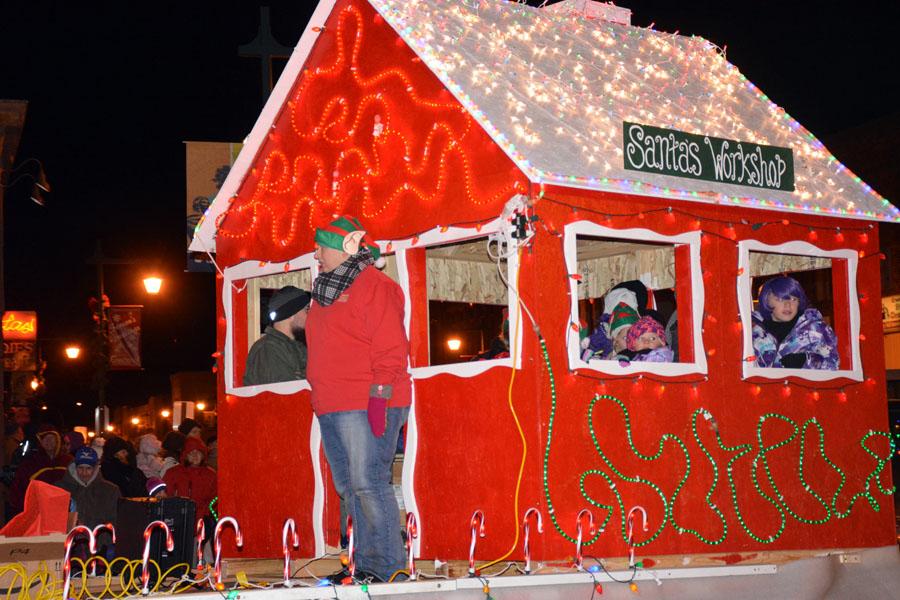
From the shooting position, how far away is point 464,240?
8180 millimetres

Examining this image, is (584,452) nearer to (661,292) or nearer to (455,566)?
(455,566)

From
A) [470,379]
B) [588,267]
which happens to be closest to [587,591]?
[470,379]

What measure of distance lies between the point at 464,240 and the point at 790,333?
8.79 ft

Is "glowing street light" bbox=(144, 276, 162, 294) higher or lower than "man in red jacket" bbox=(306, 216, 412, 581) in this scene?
higher

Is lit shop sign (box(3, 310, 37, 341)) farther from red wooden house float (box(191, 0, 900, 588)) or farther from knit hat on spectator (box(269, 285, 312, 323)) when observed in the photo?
knit hat on spectator (box(269, 285, 312, 323))

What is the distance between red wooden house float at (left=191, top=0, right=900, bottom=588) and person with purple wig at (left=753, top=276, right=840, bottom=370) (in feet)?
0.62

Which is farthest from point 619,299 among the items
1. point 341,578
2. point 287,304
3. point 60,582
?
point 60,582

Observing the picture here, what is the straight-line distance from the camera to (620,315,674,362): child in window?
332 inches

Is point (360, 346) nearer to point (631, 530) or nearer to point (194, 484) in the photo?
point (631, 530)

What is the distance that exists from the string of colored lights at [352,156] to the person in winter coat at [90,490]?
10.4ft

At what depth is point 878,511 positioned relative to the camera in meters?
9.25

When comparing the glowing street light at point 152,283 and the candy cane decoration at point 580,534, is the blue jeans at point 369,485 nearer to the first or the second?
the candy cane decoration at point 580,534

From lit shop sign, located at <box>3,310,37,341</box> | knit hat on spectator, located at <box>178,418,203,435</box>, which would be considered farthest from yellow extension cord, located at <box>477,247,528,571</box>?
lit shop sign, located at <box>3,310,37,341</box>

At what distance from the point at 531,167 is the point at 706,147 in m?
1.65
